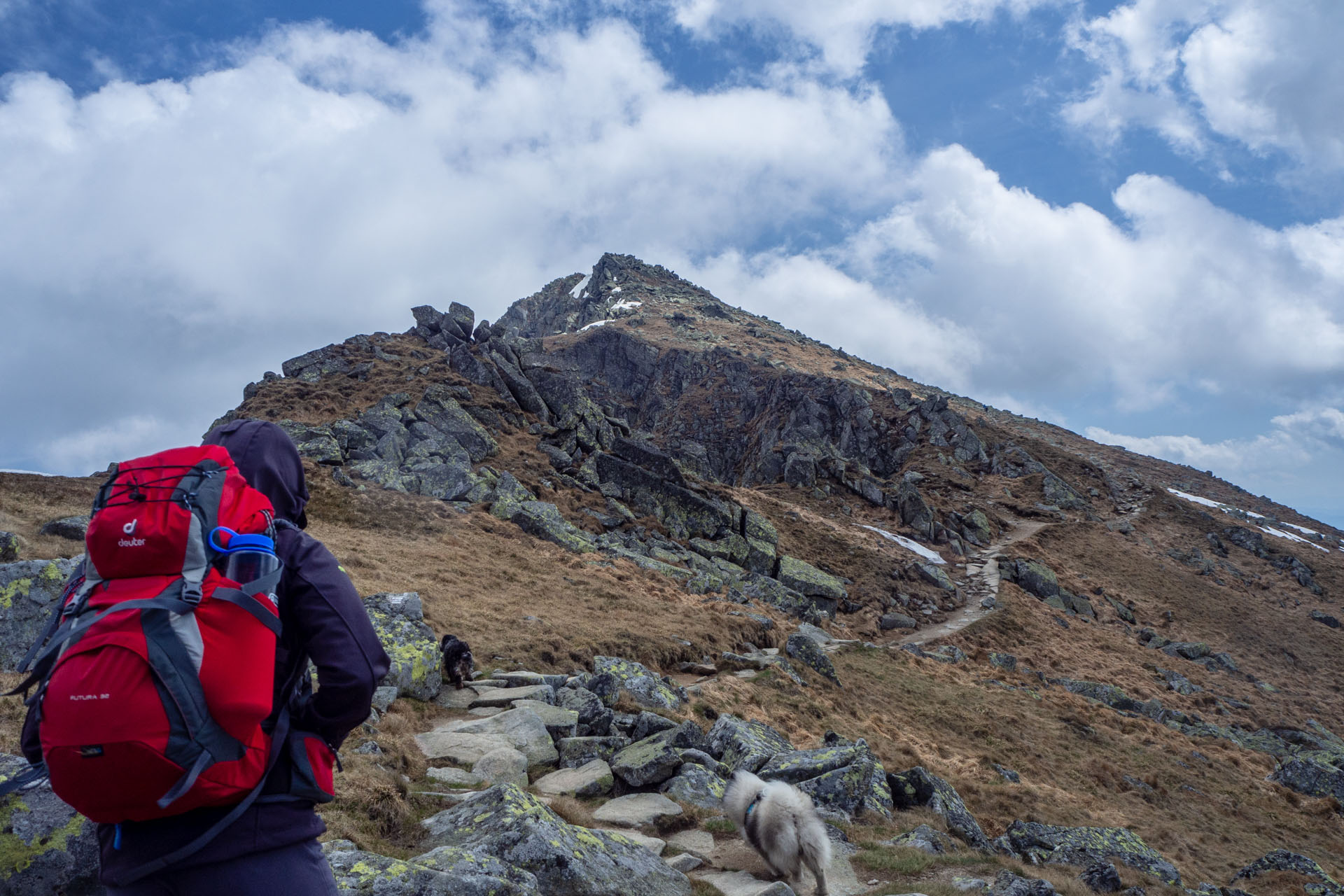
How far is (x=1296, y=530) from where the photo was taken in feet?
239


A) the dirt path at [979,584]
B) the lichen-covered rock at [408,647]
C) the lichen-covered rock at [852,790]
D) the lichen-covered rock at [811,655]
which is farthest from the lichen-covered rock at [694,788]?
the dirt path at [979,584]

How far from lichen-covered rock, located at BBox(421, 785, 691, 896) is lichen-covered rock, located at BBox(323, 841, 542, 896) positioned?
0.21m

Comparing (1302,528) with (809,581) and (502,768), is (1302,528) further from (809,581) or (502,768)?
(502,768)

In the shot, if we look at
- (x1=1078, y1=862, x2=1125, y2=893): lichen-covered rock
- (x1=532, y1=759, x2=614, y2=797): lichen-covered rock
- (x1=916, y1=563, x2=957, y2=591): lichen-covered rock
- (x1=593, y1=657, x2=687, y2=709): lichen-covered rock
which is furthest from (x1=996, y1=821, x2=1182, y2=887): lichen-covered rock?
(x1=916, y1=563, x2=957, y2=591): lichen-covered rock

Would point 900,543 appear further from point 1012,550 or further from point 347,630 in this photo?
point 347,630

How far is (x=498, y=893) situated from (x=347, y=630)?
3.11 m

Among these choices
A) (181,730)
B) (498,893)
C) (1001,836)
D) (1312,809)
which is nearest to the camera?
(181,730)

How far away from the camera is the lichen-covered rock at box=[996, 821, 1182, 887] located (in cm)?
1137

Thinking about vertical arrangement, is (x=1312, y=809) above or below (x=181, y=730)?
below

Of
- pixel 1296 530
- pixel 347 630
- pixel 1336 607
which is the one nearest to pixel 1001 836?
pixel 347 630

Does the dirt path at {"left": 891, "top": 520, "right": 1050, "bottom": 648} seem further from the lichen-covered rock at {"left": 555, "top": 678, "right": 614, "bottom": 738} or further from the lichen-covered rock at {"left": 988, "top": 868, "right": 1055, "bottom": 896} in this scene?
the lichen-covered rock at {"left": 988, "top": 868, "right": 1055, "bottom": 896}

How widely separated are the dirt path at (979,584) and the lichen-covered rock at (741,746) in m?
20.5

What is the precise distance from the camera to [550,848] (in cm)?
607

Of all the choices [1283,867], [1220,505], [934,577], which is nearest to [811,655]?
[1283,867]
